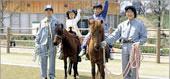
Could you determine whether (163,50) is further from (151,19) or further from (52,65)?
(151,19)

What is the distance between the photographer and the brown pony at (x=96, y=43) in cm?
538

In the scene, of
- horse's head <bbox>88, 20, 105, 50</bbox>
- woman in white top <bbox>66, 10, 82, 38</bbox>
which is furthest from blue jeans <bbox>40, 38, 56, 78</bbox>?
horse's head <bbox>88, 20, 105, 50</bbox>

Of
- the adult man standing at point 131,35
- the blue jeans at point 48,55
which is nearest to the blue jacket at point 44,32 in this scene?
A: the blue jeans at point 48,55

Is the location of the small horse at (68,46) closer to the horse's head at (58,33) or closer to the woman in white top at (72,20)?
the horse's head at (58,33)

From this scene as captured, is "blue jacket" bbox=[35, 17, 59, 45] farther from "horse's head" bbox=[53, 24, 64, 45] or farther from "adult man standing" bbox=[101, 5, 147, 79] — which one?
"adult man standing" bbox=[101, 5, 147, 79]

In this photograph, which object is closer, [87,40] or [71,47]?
[87,40]

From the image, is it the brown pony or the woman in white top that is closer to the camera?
the brown pony

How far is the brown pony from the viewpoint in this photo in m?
5.38

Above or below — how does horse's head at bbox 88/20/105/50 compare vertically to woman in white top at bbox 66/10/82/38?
below

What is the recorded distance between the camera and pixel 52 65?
6.70 m

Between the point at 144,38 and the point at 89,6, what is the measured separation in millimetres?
15264

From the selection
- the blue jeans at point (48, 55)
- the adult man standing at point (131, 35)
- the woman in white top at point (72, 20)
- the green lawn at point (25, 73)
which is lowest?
the green lawn at point (25, 73)

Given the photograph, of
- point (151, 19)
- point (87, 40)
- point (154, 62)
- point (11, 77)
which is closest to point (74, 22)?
point (87, 40)

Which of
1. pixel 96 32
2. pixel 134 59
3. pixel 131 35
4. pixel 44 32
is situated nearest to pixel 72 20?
pixel 44 32
